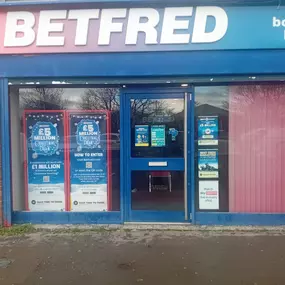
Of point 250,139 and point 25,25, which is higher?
point 25,25

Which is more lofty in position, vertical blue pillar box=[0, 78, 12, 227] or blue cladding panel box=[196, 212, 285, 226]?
vertical blue pillar box=[0, 78, 12, 227]

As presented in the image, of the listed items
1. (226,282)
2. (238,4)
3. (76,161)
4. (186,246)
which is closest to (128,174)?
(76,161)

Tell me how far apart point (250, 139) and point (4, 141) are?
12.8 feet

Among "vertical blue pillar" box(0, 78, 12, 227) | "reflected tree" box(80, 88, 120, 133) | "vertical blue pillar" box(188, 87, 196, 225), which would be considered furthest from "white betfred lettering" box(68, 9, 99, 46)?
"vertical blue pillar" box(188, 87, 196, 225)

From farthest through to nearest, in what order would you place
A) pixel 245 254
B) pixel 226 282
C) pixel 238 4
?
pixel 238 4, pixel 245 254, pixel 226 282

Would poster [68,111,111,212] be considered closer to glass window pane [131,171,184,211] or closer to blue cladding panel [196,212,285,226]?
glass window pane [131,171,184,211]

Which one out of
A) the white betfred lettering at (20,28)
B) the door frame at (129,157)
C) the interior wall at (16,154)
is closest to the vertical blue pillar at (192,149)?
the door frame at (129,157)

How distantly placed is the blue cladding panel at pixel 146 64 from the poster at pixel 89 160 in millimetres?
775

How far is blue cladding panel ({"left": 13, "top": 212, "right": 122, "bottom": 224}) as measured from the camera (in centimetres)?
622

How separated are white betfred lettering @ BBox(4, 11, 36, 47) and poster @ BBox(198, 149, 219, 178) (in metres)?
3.21

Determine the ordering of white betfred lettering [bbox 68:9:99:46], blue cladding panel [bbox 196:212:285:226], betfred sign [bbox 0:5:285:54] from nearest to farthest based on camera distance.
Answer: betfred sign [bbox 0:5:285:54] → white betfred lettering [bbox 68:9:99:46] → blue cladding panel [bbox 196:212:285:226]

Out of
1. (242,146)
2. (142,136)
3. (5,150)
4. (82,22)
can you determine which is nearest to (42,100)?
(5,150)

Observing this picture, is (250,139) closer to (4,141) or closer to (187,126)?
(187,126)

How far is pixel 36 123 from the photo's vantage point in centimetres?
640
